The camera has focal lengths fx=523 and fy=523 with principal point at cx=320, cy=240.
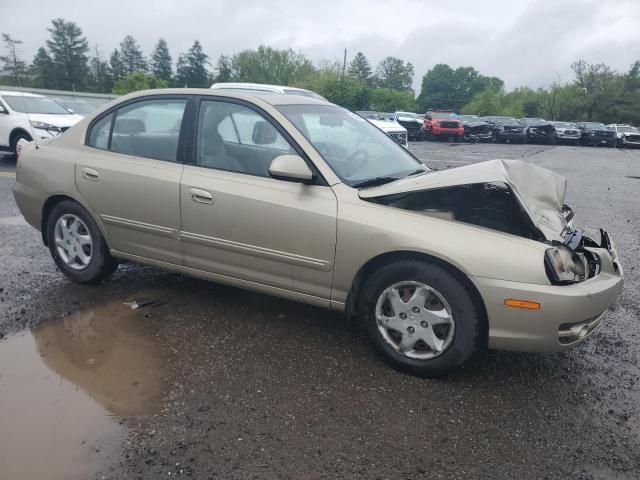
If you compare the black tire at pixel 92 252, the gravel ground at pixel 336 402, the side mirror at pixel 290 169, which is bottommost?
the gravel ground at pixel 336 402

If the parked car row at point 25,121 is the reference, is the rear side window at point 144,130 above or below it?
above

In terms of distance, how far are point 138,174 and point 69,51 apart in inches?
3357

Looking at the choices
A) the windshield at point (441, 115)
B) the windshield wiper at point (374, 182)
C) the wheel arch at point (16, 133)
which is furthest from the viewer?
the windshield at point (441, 115)

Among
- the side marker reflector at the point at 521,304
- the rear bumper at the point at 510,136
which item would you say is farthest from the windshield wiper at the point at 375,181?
the rear bumper at the point at 510,136

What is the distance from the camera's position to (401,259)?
3.07 metres

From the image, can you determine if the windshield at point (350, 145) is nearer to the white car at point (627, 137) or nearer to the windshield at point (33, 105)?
the windshield at point (33, 105)

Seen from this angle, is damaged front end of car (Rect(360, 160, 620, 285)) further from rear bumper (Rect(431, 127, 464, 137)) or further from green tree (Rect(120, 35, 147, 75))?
green tree (Rect(120, 35, 147, 75))

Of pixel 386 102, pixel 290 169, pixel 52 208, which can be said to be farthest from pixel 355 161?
pixel 386 102

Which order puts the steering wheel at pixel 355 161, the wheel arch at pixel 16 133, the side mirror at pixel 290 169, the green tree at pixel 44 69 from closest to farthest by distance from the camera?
the side mirror at pixel 290 169, the steering wheel at pixel 355 161, the wheel arch at pixel 16 133, the green tree at pixel 44 69

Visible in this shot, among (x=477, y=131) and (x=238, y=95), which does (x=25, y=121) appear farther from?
(x=477, y=131)

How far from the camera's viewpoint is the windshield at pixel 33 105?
1191cm

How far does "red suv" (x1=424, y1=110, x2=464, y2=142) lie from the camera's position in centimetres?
2900

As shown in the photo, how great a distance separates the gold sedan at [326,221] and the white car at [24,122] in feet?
26.0

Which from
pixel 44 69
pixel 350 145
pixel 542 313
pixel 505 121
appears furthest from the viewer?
pixel 44 69
